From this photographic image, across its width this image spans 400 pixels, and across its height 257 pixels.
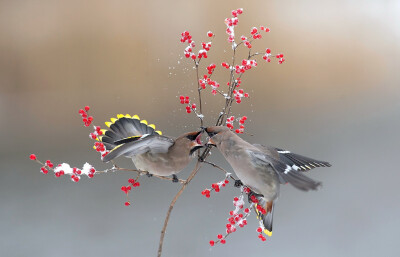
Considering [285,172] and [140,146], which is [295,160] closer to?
[285,172]

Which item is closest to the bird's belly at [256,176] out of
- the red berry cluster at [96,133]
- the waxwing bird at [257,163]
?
the waxwing bird at [257,163]

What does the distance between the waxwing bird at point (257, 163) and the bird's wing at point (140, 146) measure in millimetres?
86

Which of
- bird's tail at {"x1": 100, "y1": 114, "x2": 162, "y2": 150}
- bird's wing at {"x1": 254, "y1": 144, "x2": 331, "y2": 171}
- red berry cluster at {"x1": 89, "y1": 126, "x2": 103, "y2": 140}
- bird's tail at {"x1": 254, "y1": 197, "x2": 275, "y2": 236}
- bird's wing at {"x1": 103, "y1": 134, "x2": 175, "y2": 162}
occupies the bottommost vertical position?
bird's tail at {"x1": 254, "y1": 197, "x2": 275, "y2": 236}

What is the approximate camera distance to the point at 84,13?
251cm

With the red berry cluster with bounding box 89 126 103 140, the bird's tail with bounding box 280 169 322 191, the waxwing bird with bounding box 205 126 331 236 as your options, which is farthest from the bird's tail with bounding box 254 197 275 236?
the red berry cluster with bounding box 89 126 103 140

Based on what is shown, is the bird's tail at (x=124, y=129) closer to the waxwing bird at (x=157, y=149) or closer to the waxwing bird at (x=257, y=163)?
the waxwing bird at (x=157, y=149)

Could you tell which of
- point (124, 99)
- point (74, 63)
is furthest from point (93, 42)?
point (124, 99)

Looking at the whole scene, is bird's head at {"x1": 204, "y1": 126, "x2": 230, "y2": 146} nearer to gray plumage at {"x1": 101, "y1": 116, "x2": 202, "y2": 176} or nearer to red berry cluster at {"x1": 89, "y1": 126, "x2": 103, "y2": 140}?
gray plumage at {"x1": 101, "y1": 116, "x2": 202, "y2": 176}

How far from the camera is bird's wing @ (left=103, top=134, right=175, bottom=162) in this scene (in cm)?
92

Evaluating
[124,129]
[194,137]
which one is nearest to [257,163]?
[194,137]

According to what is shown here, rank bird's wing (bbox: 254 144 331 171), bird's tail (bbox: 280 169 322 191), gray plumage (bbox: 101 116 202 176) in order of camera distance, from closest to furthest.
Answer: bird's tail (bbox: 280 169 322 191) → gray plumage (bbox: 101 116 202 176) → bird's wing (bbox: 254 144 331 171)

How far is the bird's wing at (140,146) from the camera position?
92 centimetres

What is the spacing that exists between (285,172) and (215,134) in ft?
0.48

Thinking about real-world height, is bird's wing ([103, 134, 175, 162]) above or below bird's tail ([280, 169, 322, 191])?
above
